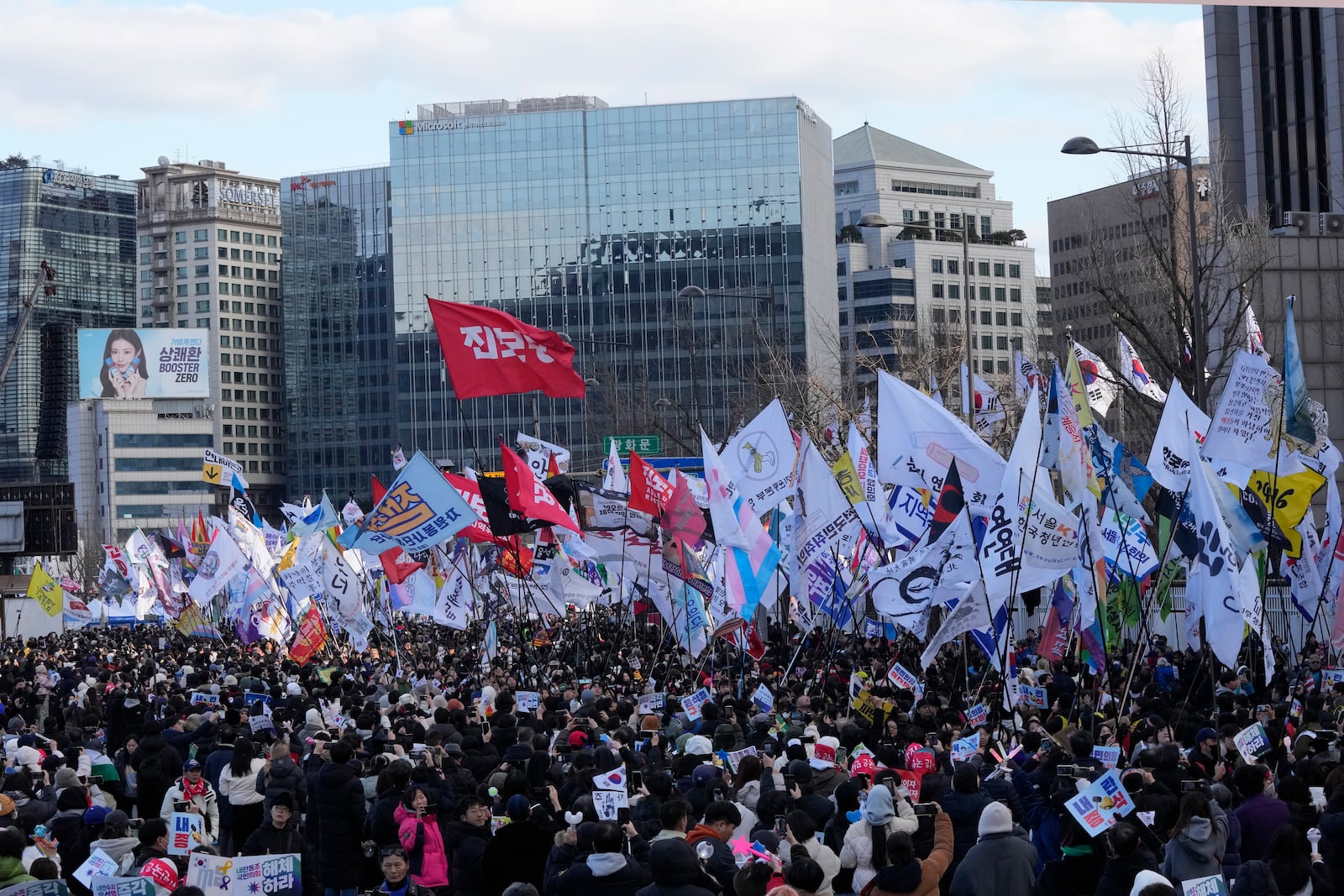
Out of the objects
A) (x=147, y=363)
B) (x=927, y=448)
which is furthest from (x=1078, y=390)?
(x=147, y=363)

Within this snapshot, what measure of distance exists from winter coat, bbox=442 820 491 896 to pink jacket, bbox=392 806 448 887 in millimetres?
416

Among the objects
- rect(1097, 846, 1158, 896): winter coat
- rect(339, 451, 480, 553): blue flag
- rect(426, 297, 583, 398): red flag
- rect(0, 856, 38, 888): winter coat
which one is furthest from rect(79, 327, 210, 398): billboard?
rect(1097, 846, 1158, 896): winter coat

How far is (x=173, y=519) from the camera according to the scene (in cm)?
15325

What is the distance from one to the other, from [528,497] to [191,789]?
11.5 m

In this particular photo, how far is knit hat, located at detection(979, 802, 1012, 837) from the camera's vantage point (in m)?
9.45

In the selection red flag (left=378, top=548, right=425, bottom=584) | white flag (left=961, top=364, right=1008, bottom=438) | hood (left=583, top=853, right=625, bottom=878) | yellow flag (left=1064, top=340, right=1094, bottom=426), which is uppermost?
white flag (left=961, top=364, right=1008, bottom=438)

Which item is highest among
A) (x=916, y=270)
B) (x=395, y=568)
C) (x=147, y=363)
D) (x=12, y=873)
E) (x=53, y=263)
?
(x=53, y=263)

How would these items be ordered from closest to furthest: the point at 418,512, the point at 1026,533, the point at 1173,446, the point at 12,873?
the point at 12,873
the point at 1026,533
the point at 1173,446
the point at 418,512

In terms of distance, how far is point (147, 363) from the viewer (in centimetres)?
14250

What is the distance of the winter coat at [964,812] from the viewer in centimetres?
1087

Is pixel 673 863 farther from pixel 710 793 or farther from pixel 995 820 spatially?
pixel 710 793

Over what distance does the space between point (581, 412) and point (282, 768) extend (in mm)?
103146

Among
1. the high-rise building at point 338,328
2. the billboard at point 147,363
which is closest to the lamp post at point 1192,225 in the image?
the high-rise building at point 338,328

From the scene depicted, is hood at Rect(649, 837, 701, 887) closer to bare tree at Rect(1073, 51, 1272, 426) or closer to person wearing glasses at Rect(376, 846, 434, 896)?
person wearing glasses at Rect(376, 846, 434, 896)
